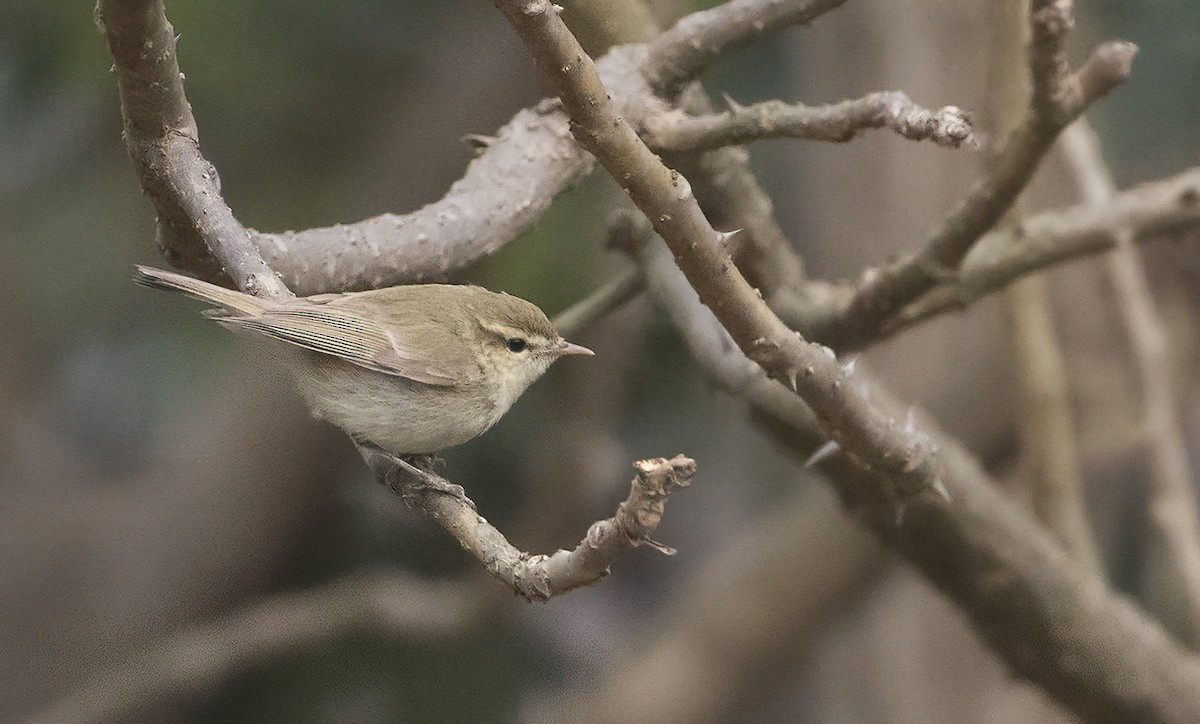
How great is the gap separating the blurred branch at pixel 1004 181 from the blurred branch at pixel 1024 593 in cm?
29

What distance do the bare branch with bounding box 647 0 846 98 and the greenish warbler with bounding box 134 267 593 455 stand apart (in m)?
0.69

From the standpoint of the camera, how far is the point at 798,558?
15.8 ft

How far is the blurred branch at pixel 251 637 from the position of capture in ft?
12.2

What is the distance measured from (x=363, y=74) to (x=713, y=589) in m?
2.63

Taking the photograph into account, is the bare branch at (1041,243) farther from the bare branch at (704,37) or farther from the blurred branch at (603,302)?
the bare branch at (704,37)

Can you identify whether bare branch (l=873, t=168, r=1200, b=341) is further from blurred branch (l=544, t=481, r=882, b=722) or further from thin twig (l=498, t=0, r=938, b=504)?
blurred branch (l=544, t=481, r=882, b=722)

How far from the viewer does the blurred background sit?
3.92m

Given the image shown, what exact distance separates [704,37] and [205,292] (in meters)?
1.35

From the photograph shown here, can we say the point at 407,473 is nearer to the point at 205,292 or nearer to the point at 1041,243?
the point at 205,292

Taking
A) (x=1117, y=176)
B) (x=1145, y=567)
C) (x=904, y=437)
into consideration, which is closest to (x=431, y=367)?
(x=904, y=437)

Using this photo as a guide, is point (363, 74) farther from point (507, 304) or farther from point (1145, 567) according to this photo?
point (1145, 567)

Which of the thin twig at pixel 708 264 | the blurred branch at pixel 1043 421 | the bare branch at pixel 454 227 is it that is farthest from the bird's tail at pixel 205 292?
the blurred branch at pixel 1043 421

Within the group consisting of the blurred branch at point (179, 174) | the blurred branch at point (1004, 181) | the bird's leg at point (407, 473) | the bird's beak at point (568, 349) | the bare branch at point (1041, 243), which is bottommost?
the bird's leg at point (407, 473)

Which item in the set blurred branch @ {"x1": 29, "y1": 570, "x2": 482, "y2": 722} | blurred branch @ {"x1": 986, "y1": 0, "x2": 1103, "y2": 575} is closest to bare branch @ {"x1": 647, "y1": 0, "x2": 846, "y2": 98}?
blurred branch @ {"x1": 986, "y1": 0, "x2": 1103, "y2": 575}
